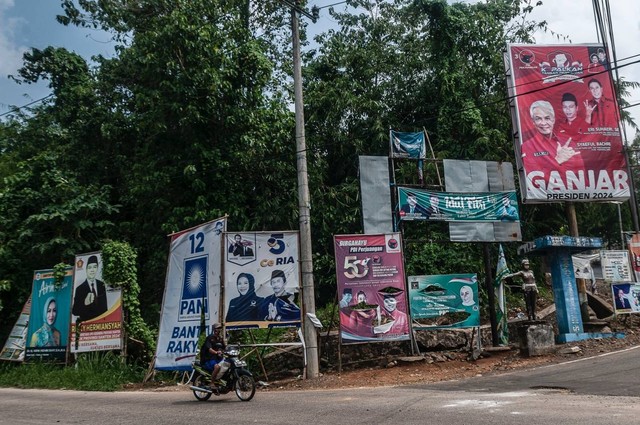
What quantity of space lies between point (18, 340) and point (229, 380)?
1231 cm

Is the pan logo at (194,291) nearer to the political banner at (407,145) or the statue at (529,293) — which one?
the political banner at (407,145)

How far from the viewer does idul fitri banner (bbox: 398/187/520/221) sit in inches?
612

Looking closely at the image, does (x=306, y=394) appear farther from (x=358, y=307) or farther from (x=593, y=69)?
(x=593, y=69)

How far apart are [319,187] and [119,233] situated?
334 inches

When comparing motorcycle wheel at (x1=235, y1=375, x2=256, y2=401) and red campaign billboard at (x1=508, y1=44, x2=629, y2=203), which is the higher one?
red campaign billboard at (x1=508, y1=44, x2=629, y2=203)

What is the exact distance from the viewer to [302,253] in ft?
47.6

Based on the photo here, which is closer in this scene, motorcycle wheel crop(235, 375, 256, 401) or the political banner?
motorcycle wheel crop(235, 375, 256, 401)

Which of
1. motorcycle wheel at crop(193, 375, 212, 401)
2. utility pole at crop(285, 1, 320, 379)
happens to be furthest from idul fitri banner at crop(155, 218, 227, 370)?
motorcycle wheel at crop(193, 375, 212, 401)

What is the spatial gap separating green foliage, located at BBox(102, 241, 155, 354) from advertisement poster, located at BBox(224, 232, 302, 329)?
4.69 meters

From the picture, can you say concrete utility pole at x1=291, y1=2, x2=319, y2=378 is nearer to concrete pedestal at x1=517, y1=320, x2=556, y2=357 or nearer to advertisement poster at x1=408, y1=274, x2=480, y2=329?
advertisement poster at x1=408, y1=274, x2=480, y2=329

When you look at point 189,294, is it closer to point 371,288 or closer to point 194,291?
point 194,291

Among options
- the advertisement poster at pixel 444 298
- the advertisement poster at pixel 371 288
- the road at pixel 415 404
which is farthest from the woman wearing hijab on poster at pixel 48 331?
the advertisement poster at pixel 444 298

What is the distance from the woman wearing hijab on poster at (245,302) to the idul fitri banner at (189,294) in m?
0.42

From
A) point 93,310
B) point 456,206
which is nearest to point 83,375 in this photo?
point 93,310
